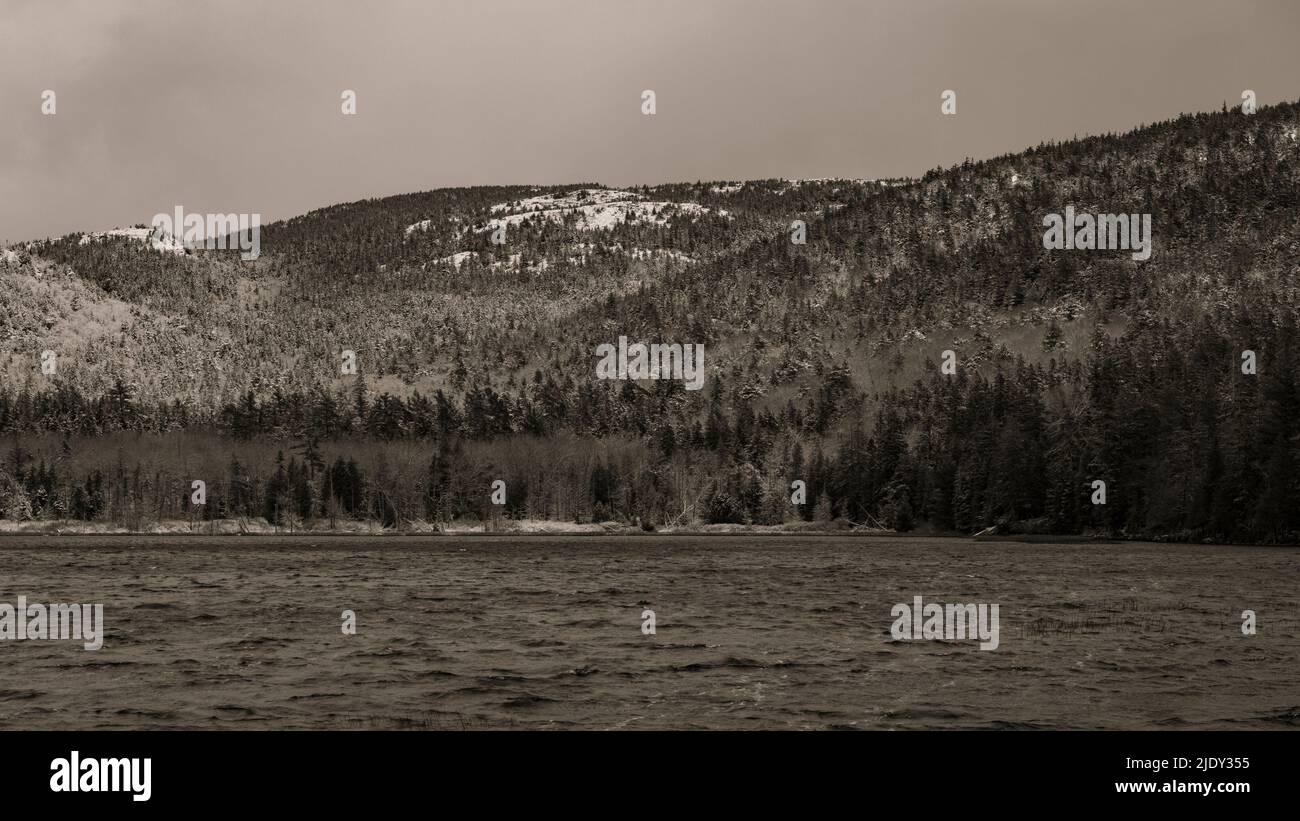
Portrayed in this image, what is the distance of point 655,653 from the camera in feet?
134

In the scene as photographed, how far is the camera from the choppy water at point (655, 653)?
30.0 metres

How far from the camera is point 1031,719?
1131 inches

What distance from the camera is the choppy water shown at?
3005cm

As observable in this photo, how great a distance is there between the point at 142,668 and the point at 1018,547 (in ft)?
328

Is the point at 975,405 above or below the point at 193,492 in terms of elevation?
above

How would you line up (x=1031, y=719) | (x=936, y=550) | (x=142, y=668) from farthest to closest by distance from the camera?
1. (x=936, y=550)
2. (x=142, y=668)
3. (x=1031, y=719)
